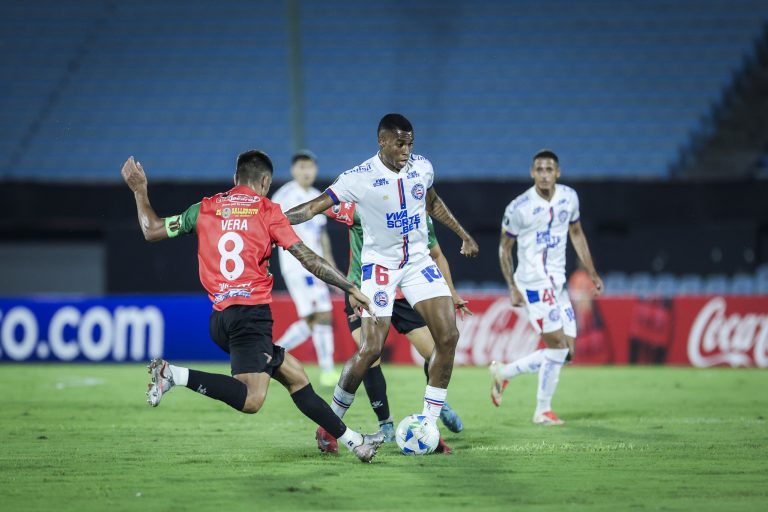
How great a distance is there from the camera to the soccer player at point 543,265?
947 centimetres

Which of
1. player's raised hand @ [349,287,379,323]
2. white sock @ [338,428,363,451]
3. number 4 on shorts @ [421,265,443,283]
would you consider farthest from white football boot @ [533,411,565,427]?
player's raised hand @ [349,287,379,323]

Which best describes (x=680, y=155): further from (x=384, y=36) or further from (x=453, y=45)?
(x=384, y=36)

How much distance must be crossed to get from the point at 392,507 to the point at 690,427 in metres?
4.23

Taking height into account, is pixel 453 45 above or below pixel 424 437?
above

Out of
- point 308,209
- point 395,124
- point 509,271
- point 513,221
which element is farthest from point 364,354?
point 513,221

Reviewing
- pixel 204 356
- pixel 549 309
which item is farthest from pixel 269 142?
pixel 549 309

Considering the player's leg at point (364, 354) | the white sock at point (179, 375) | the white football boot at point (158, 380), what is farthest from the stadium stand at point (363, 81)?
the white football boot at point (158, 380)

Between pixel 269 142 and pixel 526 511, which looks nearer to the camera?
pixel 526 511

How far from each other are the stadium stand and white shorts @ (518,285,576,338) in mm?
11367

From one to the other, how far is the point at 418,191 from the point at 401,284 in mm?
705

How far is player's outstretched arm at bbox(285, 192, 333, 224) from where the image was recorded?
7379 mm

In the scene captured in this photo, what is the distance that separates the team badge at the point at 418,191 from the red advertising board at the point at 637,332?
299 inches

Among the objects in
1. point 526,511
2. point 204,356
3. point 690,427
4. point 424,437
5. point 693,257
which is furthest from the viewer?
point 693,257

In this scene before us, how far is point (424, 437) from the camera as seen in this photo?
7.29 m
